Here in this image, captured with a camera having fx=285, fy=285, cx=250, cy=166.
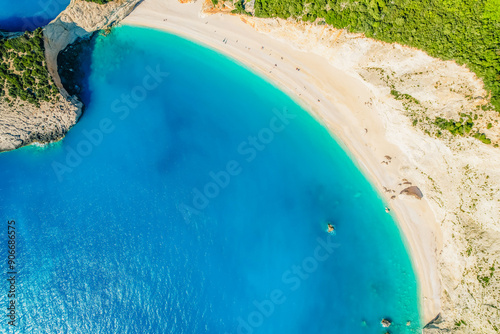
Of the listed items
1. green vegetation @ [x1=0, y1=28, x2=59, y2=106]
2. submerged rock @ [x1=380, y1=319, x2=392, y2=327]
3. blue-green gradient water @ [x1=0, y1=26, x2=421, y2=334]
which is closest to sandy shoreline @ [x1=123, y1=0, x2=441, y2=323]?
blue-green gradient water @ [x1=0, y1=26, x2=421, y2=334]

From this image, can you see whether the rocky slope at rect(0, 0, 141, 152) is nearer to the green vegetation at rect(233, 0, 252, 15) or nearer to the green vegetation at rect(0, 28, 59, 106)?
the green vegetation at rect(0, 28, 59, 106)

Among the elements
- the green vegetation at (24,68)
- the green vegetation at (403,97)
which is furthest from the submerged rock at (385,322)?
the green vegetation at (24,68)

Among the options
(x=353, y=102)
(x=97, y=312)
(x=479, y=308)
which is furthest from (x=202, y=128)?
(x=479, y=308)

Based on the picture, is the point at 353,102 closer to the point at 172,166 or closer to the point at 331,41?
the point at 331,41

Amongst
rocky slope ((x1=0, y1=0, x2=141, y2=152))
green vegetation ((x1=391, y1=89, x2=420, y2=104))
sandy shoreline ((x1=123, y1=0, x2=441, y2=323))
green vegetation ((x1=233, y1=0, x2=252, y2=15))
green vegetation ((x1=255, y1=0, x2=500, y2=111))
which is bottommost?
rocky slope ((x1=0, y1=0, x2=141, y2=152))

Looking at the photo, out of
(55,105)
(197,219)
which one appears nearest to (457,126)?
(197,219)

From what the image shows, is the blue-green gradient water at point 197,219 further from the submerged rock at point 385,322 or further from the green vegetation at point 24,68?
the green vegetation at point 24,68
